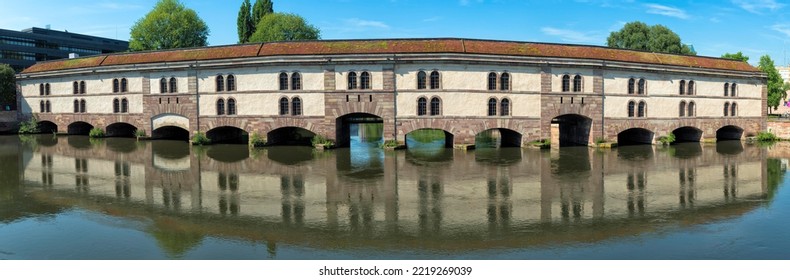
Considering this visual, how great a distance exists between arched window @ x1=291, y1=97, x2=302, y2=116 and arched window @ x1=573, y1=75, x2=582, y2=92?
21.2 meters

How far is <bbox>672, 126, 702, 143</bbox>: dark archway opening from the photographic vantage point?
143 feet

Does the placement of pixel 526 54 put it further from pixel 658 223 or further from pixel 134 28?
pixel 134 28

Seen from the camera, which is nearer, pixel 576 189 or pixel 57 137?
pixel 576 189

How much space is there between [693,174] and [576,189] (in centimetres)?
936

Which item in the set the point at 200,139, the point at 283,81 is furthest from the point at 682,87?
the point at 200,139

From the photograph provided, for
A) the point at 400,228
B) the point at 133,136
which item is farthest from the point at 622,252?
the point at 133,136

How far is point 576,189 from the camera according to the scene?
2145 centimetres

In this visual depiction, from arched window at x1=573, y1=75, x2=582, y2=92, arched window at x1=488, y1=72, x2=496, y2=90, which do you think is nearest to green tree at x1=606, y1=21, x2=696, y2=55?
arched window at x1=573, y1=75, x2=582, y2=92

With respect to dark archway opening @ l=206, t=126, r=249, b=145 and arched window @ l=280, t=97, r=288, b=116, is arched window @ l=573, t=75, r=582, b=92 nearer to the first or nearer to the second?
arched window @ l=280, t=97, r=288, b=116

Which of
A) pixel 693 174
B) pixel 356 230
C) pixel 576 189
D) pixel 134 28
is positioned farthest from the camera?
pixel 134 28

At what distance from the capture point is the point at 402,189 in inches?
846

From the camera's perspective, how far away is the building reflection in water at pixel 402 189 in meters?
15.3

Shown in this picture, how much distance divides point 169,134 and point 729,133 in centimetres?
5265

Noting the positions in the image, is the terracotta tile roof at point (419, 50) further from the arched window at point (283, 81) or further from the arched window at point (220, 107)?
the arched window at point (220, 107)
